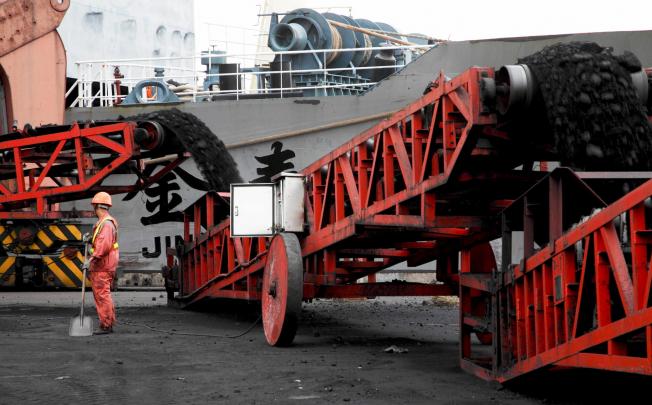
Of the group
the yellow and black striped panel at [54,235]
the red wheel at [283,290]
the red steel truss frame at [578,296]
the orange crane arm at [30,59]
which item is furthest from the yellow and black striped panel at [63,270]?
the red steel truss frame at [578,296]

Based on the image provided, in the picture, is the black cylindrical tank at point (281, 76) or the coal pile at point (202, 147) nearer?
the coal pile at point (202, 147)

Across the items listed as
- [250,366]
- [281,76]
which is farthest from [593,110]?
[281,76]

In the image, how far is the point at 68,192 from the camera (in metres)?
15.8

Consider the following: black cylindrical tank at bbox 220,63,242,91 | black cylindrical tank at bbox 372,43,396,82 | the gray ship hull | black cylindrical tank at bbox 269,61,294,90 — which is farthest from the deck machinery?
black cylindrical tank at bbox 220,63,242,91

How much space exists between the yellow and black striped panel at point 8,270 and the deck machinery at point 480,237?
6.33 metres

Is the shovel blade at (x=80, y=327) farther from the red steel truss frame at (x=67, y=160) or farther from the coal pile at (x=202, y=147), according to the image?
the coal pile at (x=202, y=147)

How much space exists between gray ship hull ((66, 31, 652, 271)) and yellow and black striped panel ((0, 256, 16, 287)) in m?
2.83

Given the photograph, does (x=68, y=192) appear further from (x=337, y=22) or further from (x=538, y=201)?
(x=337, y=22)

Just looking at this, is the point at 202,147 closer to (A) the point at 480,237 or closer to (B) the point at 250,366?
(A) the point at 480,237

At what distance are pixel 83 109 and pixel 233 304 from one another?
8938 mm

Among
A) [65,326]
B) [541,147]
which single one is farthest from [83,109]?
[541,147]

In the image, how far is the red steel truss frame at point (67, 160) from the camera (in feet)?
50.5

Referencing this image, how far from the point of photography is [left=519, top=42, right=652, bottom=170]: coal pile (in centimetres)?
748

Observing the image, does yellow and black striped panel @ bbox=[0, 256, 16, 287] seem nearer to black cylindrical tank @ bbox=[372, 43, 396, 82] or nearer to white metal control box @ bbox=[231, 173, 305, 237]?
white metal control box @ bbox=[231, 173, 305, 237]
